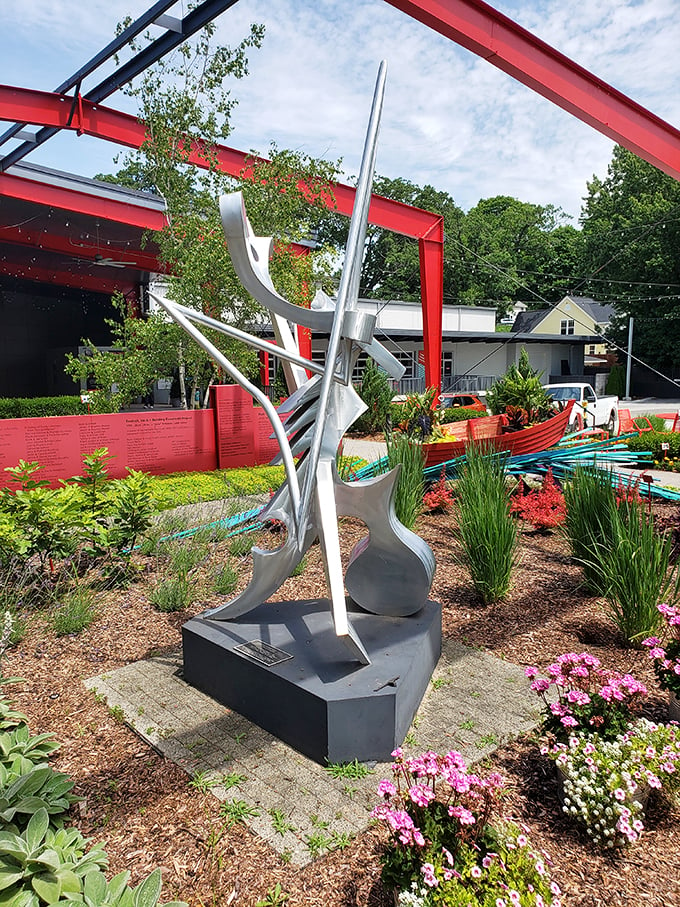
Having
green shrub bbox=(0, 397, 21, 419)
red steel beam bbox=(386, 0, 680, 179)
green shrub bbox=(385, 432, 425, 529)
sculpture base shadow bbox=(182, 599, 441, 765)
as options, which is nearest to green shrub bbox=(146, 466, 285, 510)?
green shrub bbox=(385, 432, 425, 529)

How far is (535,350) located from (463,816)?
35.6 metres

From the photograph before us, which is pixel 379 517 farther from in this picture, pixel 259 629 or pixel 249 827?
pixel 249 827

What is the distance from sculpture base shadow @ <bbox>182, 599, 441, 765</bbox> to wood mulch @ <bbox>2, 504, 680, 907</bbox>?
55 centimetres

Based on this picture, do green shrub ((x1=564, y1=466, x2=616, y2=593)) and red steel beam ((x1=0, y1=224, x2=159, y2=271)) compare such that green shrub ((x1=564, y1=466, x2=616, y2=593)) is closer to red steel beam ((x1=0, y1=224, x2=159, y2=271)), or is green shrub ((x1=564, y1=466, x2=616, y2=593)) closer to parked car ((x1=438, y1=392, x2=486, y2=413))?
red steel beam ((x1=0, y1=224, x2=159, y2=271))

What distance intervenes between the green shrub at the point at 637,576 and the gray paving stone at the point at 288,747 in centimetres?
88

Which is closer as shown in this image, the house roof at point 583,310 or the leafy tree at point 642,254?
the leafy tree at point 642,254

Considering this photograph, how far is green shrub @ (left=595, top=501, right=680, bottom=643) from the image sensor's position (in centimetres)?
438

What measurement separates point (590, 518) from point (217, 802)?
3.86m

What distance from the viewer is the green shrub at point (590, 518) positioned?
17.3 feet

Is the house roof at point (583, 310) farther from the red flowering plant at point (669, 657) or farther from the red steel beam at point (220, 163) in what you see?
the red flowering plant at point (669, 657)

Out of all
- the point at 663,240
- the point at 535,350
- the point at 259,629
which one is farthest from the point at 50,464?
the point at 663,240

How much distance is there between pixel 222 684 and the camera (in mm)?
3951

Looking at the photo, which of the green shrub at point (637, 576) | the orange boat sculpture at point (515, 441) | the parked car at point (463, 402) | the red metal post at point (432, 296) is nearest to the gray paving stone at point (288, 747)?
the green shrub at point (637, 576)

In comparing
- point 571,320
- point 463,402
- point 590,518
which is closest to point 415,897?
point 590,518
